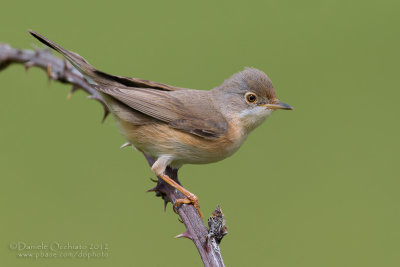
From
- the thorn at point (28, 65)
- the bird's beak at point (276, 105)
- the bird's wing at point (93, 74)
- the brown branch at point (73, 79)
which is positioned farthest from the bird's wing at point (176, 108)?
the thorn at point (28, 65)

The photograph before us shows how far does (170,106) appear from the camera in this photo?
498cm

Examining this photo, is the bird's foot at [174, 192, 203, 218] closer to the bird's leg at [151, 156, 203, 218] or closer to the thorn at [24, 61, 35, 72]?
the bird's leg at [151, 156, 203, 218]

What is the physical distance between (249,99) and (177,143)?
1005 millimetres

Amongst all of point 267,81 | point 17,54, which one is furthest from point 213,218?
point 17,54

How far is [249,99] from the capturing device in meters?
5.30

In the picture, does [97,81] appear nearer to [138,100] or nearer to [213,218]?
[138,100]

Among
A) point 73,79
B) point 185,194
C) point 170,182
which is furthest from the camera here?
point 73,79

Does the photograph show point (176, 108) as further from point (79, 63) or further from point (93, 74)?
point (79, 63)

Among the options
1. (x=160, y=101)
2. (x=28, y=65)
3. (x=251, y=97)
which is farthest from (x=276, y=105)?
(x=28, y=65)

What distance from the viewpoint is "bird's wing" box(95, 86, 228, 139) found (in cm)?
484

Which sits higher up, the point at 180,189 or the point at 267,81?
the point at 267,81

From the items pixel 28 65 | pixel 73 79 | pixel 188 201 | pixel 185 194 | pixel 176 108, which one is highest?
pixel 28 65

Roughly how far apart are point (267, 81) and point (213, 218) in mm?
2345

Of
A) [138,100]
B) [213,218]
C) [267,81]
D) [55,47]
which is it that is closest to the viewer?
[213,218]
